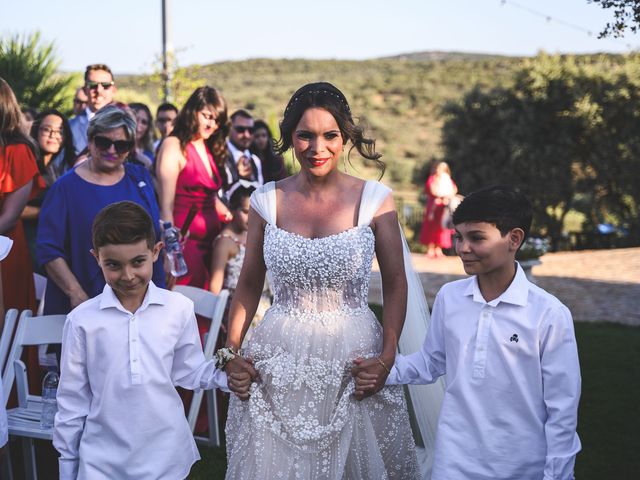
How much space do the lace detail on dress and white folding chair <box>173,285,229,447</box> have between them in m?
1.77

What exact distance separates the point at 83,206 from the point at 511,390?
2.54 meters

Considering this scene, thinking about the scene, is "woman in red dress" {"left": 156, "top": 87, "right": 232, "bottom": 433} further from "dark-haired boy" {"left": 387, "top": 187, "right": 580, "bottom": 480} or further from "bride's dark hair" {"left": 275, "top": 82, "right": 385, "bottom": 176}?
"dark-haired boy" {"left": 387, "top": 187, "right": 580, "bottom": 480}

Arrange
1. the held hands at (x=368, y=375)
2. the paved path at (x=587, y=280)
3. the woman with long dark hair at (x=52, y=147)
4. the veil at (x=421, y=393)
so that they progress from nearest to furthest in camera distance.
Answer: the held hands at (x=368, y=375) → the veil at (x=421, y=393) → the woman with long dark hair at (x=52, y=147) → the paved path at (x=587, y=280)

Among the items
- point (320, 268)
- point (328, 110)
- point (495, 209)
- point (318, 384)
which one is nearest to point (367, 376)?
point (318, 384)

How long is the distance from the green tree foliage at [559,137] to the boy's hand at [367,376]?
17434 millimetres

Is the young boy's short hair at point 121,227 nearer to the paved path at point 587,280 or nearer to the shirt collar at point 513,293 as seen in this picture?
the shirt collar at point 513,293

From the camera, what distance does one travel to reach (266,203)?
3.55 metres

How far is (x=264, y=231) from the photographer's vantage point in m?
3.58

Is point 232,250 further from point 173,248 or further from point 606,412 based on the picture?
point 606,412

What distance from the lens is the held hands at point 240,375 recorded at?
3.40 m

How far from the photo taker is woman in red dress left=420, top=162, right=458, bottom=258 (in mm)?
16062

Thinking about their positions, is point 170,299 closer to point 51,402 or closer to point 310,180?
point 310,180

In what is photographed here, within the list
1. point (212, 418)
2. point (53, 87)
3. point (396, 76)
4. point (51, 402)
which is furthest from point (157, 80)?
point (396, 76)

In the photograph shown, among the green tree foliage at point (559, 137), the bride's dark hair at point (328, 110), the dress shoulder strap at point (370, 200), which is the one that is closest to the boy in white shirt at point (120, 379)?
the bride's dark hair at point (328, 110)
